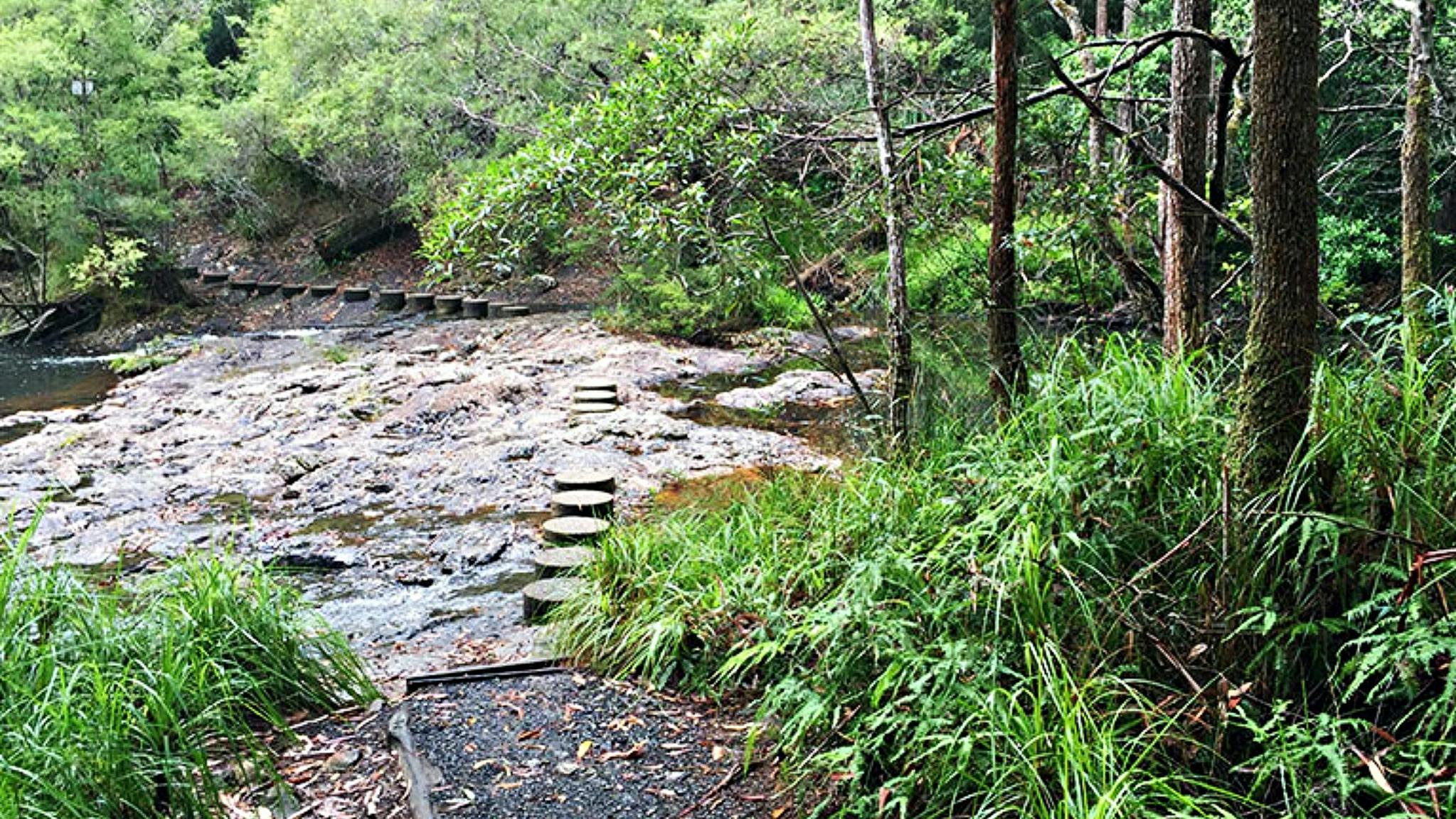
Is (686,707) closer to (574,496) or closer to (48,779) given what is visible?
(48,779)

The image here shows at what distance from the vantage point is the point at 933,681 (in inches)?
108

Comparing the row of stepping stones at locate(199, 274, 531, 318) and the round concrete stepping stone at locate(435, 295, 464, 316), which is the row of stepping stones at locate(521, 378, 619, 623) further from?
the round concrete stepping stone at locate(435, 295, 464, 316)

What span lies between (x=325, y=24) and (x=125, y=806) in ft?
67.6

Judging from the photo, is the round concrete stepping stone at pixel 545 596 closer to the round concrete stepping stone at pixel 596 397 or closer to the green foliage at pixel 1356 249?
the round concrete stepping stone at pixel 596 397

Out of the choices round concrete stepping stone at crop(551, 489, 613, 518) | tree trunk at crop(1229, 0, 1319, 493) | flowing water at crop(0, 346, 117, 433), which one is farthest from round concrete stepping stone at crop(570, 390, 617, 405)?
tree trunk at crop(1229, 0, 1319, 493)

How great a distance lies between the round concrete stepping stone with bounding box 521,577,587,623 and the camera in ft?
15.9

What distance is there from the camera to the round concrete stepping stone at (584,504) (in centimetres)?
619

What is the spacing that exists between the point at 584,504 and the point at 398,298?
13.9 metres

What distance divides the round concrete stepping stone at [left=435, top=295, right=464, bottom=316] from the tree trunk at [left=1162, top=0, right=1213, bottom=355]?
598 inches

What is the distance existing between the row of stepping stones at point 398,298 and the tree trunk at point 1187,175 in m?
13.7

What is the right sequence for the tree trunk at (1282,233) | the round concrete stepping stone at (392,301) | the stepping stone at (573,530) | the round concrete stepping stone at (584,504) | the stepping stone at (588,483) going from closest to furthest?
the tree trunk at (1282,233), the stepping stone at (573,530), the round concrete stepping stone at (584,504), the stepping stone at (588,483), the round concrete stepping stone at (392,301)

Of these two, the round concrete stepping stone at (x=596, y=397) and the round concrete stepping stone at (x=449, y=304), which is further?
the round concrete stepping stone at (x=449, y=304)

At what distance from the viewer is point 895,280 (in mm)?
5035

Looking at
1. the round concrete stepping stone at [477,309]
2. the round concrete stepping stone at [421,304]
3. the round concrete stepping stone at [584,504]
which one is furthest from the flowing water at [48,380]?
the round concrete stepping stone at [584,504]
